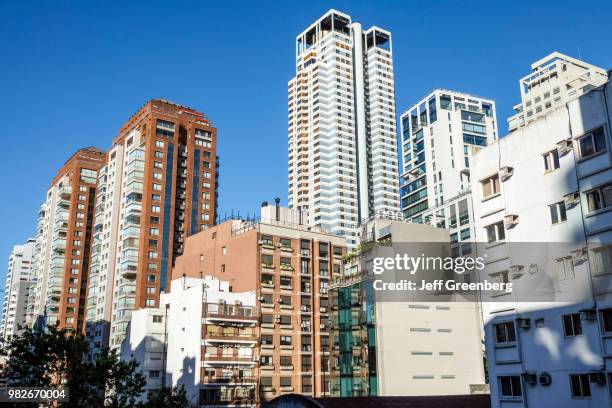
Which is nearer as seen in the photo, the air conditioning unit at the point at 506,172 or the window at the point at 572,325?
the window at the point at 572,325

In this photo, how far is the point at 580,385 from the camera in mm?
28719

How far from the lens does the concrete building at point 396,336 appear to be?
64750 millimetres

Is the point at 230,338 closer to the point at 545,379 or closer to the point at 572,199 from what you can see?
the point at 545,379

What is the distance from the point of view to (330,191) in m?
175

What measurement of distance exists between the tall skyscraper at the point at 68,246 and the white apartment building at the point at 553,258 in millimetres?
117732

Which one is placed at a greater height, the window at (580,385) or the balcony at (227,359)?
the balcony at (227,359)

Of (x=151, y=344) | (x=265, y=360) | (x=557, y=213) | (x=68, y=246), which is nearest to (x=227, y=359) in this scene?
(x=265, y=360)

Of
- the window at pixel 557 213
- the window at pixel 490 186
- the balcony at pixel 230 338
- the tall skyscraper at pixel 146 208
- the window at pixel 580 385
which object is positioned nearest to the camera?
the window at pixel 580 385

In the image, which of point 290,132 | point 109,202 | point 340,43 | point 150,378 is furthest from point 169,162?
point 340,43

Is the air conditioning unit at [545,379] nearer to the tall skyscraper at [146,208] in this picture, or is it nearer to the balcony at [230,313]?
the balcony at [230,313]

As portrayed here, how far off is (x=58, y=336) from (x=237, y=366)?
1547 inches

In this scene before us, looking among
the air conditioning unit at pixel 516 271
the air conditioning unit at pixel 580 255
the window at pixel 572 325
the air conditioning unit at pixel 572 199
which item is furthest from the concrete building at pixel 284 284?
the air conditioning unit at pixel 580 255

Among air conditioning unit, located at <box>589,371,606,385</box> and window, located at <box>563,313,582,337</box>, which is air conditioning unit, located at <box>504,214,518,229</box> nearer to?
window, located at <box>563,313,582,337</box>

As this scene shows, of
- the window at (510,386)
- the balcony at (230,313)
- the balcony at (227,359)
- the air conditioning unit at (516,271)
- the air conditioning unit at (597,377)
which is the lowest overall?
the window at (510,386)
